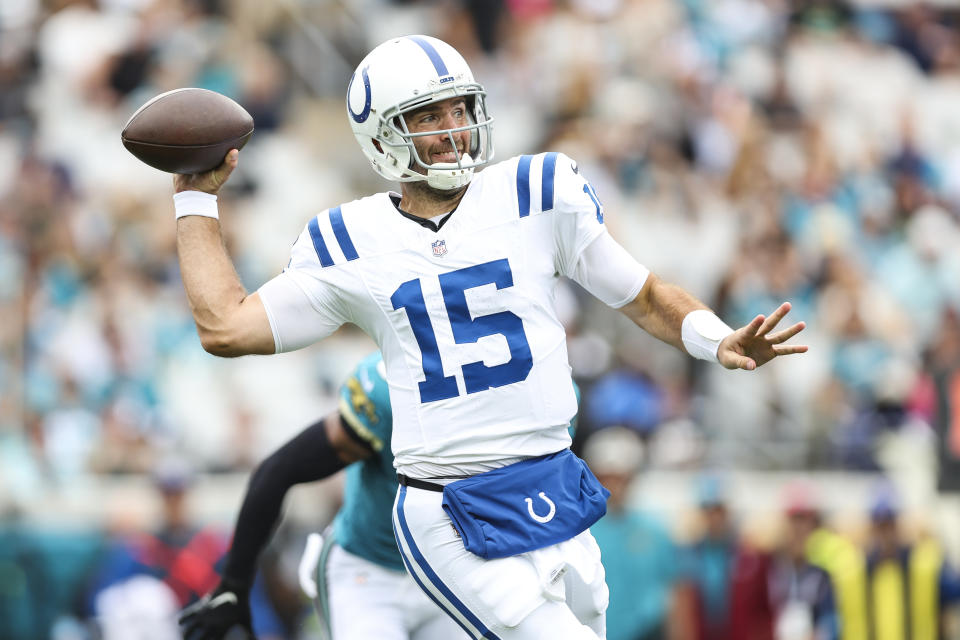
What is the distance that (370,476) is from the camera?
17.5 feet

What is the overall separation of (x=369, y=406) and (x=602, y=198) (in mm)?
6596

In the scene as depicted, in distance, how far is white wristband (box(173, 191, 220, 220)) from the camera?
4.30 m

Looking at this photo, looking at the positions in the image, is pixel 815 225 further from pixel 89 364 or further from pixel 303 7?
pixel 89 364

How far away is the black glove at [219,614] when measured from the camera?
5254 millimetres

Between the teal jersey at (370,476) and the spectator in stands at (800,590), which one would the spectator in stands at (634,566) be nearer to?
the spectator in stands at (800,590)

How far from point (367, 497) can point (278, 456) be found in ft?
1.10

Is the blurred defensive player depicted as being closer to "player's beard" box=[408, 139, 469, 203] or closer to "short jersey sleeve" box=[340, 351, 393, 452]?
"short jersey sleeve" box=[340, 351, 393, 452]

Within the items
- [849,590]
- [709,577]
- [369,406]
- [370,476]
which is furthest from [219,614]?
[849,590]

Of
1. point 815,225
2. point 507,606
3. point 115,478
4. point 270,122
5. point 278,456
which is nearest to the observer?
point 507,606

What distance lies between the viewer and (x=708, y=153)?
490 inches

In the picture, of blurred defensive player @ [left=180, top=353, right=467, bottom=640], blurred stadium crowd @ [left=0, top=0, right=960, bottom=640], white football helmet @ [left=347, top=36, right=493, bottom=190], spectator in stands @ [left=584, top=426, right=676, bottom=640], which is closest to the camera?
white football helmet @ [left=347, top=36, right=493, bottom=190]

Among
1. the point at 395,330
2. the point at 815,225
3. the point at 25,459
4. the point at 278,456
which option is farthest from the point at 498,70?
the point at 395,330

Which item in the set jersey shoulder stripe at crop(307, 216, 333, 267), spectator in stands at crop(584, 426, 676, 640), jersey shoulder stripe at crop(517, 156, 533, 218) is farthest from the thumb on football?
spectator in stands at crop(584, 426, 676, 640)

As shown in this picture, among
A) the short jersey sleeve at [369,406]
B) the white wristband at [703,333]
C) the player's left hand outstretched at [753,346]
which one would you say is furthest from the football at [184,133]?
the player's left hand outstretched at [753,346]
